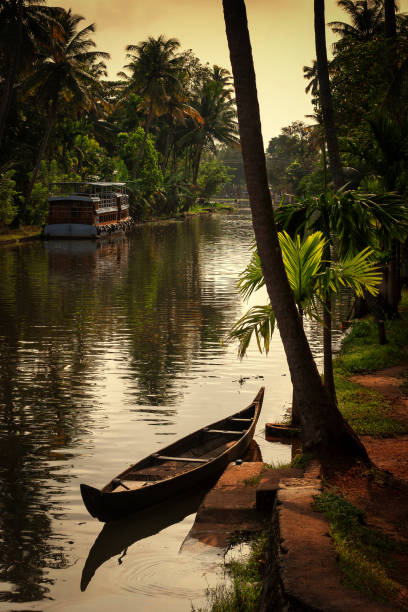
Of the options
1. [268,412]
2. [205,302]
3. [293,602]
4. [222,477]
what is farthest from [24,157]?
[293,602]

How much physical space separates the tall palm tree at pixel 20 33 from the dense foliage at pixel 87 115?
62 mm

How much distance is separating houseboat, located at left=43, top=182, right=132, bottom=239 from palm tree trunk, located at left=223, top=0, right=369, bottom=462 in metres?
46.6

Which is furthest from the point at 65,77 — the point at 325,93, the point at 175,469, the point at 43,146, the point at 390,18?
the point at 175,469

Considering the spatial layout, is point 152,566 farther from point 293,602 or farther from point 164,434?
point 164,434

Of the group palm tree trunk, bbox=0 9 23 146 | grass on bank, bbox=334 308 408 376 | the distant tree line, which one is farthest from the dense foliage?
grass on bank, bbox=334 308 408 376

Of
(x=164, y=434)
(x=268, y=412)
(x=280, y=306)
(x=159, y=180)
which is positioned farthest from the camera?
(x=159, y=180)

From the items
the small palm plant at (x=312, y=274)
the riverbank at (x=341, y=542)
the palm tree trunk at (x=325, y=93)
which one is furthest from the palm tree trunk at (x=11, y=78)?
the riverbank at (x=341, y=542)

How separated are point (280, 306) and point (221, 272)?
2870 cm

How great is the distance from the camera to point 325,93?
50.5ft

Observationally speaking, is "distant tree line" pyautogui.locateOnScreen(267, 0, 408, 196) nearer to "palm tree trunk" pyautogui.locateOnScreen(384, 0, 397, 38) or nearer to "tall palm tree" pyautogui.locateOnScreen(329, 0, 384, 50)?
"palm tree trunk" pyautogui.locateOnScreen(384, 0, 397, 38)

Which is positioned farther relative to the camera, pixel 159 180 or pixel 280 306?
pixel 159 180

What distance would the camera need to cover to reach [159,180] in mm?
82062

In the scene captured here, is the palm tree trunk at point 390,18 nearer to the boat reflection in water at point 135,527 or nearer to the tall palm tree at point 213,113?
the boat reflection in water at point 135,527

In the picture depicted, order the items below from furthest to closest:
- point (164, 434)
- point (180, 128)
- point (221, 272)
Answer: point (180, 128), point (221, 272), point (164, 434)
